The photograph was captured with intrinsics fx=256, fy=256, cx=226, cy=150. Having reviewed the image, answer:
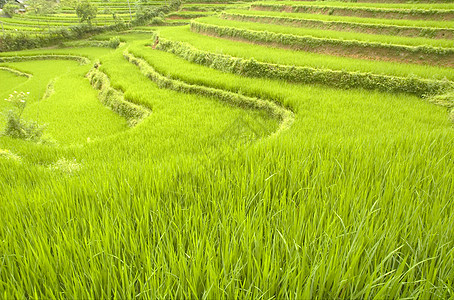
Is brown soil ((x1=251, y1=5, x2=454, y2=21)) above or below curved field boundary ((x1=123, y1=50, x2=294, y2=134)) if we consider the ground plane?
above

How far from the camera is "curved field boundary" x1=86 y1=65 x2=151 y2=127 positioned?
771 cm

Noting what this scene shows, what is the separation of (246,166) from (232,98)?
5992 mm

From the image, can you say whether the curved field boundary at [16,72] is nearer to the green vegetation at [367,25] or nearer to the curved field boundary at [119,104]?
the curved field boundary at [119,104]

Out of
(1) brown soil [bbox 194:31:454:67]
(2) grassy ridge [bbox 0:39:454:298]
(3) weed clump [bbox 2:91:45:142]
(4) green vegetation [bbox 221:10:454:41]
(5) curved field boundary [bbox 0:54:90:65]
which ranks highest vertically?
(4) green vegetation [bbox 221:10:454:41]

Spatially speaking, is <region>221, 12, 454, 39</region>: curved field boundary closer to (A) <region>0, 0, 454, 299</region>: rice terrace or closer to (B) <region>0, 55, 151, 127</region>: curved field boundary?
(A) <region>0, 0, 454, 299</region>: rice terrace

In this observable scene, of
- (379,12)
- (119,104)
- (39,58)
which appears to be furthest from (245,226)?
(39,58)

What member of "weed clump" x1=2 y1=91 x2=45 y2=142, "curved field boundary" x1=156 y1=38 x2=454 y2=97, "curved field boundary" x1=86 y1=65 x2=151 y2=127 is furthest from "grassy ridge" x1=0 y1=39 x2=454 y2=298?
"curved field boundary" x1=156 y1=38 x2=454 y2=97

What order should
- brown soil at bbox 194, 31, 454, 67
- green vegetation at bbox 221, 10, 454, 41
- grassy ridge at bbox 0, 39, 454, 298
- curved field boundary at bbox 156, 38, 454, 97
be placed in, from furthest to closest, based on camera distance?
green vegetation at bbox 221, 10, 454, 41 → brown soil at bbox 194, 31, 454, 67 → curved field boundary at bbox 156, 38, 454, 97 → grassy ridge at bbox 0, 39, 454, 298

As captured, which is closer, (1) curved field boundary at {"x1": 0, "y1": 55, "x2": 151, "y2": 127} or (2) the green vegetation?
(1) curved field boundary at {"x1": 0, "y1": 55, "x2": 151, "y2": 127}

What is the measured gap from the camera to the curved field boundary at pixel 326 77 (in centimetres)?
622

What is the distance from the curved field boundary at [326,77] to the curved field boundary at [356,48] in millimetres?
2696

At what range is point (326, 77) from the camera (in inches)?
287

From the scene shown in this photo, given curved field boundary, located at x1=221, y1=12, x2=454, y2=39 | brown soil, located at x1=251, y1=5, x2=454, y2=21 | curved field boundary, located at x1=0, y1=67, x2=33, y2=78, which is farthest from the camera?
curved field boundary, located at x1=0, y1=67, x2=33, y2=78

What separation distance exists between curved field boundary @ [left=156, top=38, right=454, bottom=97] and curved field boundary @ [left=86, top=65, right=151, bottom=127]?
348cm
